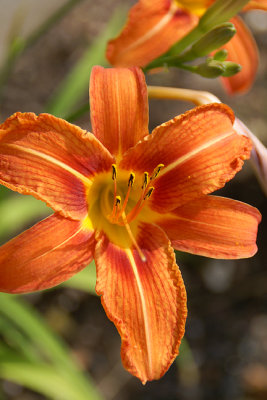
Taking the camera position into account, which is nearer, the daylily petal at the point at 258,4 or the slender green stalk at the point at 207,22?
the slender green stalk at the point at 207,22

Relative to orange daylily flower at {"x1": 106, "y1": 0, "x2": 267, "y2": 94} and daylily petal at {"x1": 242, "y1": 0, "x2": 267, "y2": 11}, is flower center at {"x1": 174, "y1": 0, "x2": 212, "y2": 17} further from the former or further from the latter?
daylily petal at {"x1": 242, "y1": 0, "x2": 267, "y2": 11}

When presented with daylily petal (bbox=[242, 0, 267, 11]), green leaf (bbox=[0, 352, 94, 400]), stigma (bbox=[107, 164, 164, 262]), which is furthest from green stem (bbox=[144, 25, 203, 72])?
green leaf (bbox=[0, 352, 94, 400])

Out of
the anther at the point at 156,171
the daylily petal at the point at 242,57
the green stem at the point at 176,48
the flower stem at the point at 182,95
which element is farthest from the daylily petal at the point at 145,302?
the daylily petal at the point at 242,57

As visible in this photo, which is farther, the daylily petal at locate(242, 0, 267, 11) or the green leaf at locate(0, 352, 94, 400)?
the green leaf at locate(0, 352, 94, 400)

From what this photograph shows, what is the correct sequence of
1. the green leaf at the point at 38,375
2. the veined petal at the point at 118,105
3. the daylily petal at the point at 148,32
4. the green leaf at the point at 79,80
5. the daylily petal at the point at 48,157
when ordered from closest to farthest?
the daylily petal at the point at 48,157 < the veined petal at the point at 118,105 < the daylily petal at the point at 148,32 < the green leaf at the point at 38,375 < the green leaf at the point at 79,80

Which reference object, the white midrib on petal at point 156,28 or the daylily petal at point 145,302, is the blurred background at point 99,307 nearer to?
the white midrib on petal at point 156,28

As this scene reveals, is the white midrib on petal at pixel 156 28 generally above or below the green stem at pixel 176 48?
above

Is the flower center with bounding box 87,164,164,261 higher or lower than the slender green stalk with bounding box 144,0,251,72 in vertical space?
lower
